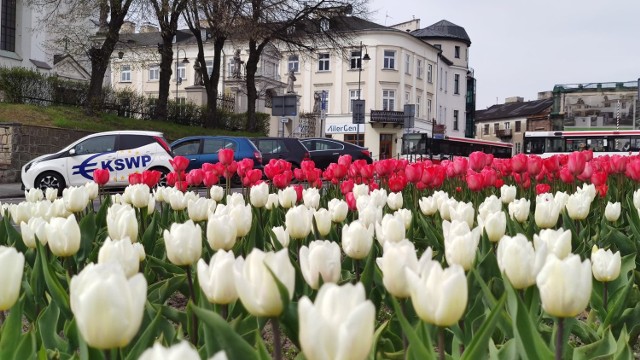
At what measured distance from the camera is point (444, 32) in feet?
198

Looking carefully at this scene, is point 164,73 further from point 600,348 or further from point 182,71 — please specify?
point 182,71

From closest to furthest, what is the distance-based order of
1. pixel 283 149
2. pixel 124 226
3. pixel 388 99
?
1. pixel 124 226
2. pixel 283 149
3. pixel 388 99

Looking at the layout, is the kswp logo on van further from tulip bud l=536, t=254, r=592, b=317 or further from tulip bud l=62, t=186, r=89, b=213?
tulip bud l=536, t=254, r=592, b=317

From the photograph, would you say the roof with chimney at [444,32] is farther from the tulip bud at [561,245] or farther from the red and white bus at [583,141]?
the tulip bud at [561,245]

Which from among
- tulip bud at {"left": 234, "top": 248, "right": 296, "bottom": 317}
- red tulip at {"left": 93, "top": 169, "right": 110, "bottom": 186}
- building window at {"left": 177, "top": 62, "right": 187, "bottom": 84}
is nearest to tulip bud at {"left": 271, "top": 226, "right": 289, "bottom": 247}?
tulip bud at {"left": 234, "top": 248, "right": 296, "bottom": 317}

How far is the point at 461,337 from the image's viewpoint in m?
1.66

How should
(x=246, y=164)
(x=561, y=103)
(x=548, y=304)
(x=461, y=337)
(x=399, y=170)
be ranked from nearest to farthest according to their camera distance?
1. (x=548, y=304)
2. (x=461, y=337)
3. (x=246, y=164)
4. (x=399, y=170)
5. (x=561, y=103)

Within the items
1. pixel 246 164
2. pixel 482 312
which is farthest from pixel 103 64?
A: pixel 482 312

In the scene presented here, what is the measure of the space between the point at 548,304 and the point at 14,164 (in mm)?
18924

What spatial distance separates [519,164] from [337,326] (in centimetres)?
468

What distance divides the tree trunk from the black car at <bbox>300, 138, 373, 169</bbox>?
6815mm

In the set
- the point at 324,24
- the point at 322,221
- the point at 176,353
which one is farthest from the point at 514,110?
the point at 176,353

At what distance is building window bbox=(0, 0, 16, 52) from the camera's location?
3152 centimetres

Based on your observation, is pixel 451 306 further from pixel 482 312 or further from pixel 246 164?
pixel 246 164
